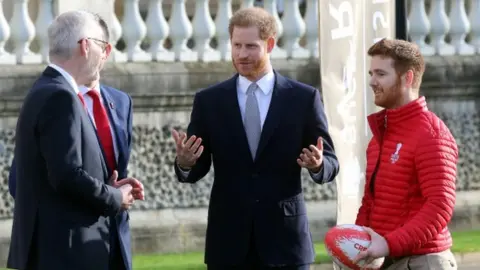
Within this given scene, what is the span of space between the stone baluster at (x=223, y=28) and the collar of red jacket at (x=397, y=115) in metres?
5.67

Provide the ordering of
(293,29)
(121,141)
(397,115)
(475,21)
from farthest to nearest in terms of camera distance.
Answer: (475,21) → (293,29) → (121,141) → (397,115)

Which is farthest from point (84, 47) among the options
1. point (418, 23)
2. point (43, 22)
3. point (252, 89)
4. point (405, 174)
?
point (418, 23)

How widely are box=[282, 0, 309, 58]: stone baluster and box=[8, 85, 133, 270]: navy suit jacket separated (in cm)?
561

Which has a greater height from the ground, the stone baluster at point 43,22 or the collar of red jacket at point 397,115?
the stone baluster at point 43,22

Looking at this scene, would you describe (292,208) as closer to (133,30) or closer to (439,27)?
(133,30)

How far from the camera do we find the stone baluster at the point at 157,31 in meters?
12.0

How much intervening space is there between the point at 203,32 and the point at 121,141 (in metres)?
5.45

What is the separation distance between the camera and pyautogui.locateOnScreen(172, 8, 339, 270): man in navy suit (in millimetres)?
7094

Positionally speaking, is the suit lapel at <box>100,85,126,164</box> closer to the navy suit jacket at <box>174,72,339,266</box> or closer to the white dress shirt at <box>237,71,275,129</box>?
the navy suit jacket at <box>174,72,339,266</box>

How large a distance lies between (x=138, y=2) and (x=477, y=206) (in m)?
3.37

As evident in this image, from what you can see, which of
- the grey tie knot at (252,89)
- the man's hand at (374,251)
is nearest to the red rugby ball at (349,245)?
the man's hand at (374,251)

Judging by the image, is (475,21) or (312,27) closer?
(312,27)

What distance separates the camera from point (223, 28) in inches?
481

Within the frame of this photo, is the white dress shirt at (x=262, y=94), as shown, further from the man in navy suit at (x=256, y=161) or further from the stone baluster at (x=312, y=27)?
the stone baluster at (x=312, y=27)
